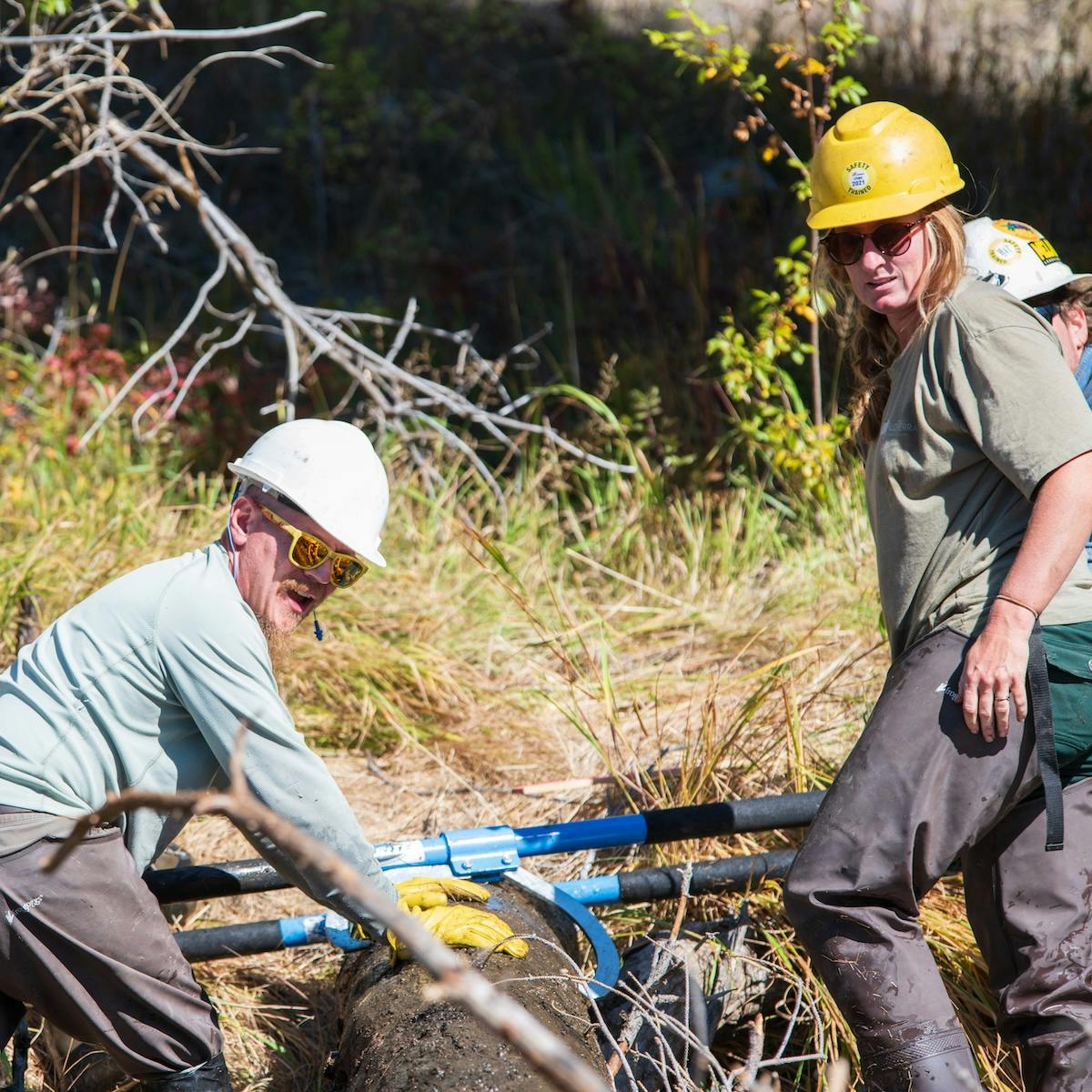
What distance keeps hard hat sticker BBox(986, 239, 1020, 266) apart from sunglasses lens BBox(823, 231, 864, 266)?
22.9 inches

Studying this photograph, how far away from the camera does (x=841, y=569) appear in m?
5.32

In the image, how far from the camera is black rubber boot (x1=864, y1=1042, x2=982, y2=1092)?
2.41 metres

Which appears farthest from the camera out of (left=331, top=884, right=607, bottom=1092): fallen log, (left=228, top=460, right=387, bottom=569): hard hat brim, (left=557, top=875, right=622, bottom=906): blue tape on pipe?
(left=557, top=875, right=622, bottom=906): blue tape on pipe

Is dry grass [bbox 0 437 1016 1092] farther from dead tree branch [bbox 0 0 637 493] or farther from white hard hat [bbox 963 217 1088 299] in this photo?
white hard hat [bbox 963 217 1088 299]

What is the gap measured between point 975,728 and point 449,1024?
1174 mm

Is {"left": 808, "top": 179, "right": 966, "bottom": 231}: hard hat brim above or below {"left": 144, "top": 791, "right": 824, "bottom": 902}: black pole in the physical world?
above

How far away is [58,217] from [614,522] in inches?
198

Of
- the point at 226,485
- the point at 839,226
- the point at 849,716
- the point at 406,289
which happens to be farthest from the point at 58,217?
the point at 839,226

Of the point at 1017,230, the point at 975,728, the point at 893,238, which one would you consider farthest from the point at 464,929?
the point at 1017,230

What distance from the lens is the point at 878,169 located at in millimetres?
2711

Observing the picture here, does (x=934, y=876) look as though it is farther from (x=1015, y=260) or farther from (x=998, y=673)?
(x=1015, y=260)

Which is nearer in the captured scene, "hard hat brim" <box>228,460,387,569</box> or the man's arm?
the man's arm

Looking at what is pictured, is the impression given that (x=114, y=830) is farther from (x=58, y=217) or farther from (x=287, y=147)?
(x=287, y=147)

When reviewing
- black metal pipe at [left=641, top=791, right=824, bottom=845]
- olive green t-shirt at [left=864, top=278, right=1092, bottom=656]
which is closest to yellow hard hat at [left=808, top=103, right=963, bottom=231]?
olive green t-shirt at [left=864, top=278, right=1092, bottom=656]
